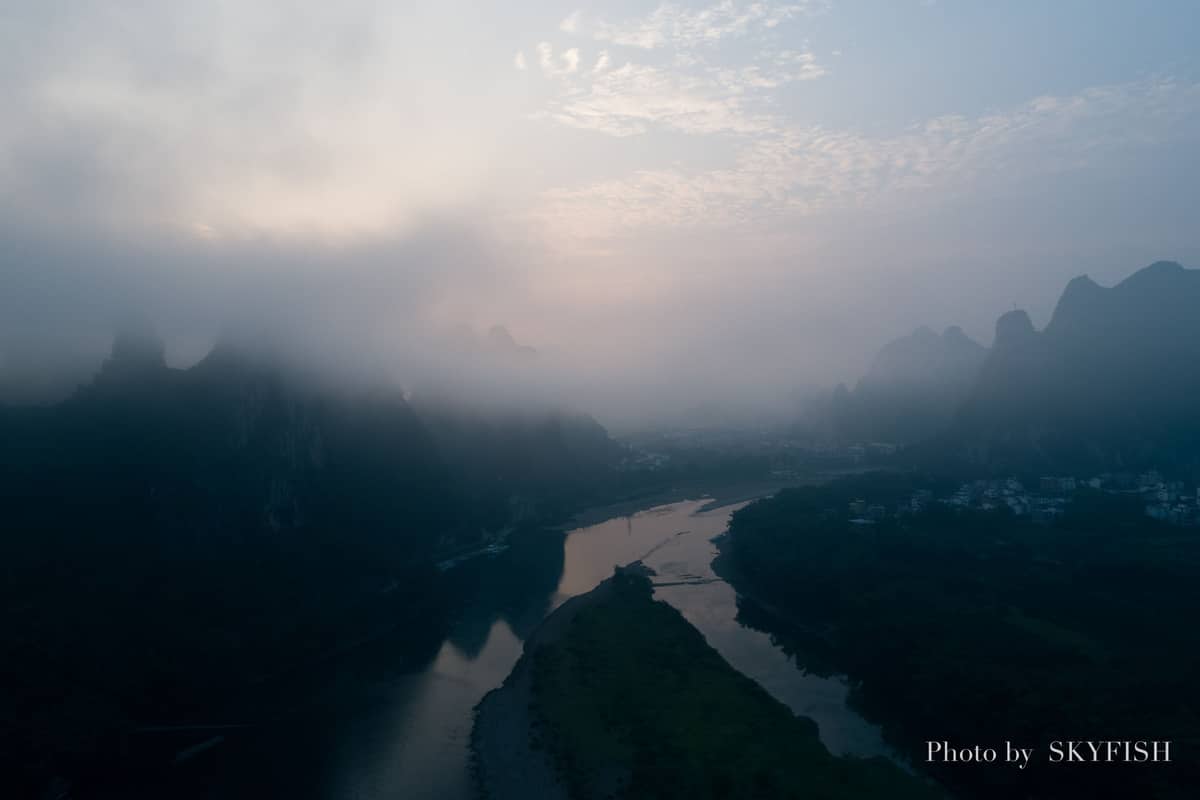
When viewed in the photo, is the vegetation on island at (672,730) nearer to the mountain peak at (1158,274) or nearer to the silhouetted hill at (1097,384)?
the silhouetted hill at (1097,384)

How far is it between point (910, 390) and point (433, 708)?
362ft

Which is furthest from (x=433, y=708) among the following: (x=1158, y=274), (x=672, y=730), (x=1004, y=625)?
(x=1158, y=274)

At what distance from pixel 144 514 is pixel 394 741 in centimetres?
1998

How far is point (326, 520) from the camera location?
4319cm

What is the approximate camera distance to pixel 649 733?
68.6ft

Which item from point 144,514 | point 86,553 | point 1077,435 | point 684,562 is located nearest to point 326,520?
point 144,514

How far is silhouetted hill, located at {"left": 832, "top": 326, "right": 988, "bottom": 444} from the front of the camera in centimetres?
10794

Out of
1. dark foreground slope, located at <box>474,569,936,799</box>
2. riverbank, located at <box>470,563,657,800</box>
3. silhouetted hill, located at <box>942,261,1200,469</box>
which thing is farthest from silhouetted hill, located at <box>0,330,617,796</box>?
silhouetted hill, located at <box>942,261,1200,469</box>

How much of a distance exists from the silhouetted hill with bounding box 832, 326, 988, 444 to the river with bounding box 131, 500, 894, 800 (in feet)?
261

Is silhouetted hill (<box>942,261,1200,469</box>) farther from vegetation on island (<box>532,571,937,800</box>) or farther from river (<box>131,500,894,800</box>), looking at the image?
vegetation on island (<box>532,571,937,800</box>)

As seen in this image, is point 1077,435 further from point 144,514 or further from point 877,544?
point 144,514

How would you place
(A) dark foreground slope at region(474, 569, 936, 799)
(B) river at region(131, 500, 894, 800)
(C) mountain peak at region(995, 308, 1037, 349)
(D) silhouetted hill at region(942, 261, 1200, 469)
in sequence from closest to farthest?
(A) dark foreground slope at region(474, 569, 936, 799) → (B) river at region(131, 500, 894, 800) → (D) silhouetted hill at region(942, 261, 1200, 469) → (C) mountain peak at region(995, 308, 1037, 349)

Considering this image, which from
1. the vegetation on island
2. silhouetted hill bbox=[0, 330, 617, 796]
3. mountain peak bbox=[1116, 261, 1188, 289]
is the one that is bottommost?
the vegetation on island

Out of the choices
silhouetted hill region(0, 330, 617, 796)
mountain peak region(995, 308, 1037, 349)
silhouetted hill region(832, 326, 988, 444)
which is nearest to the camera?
silhouetted hill region(0, 330, 617, 796)
